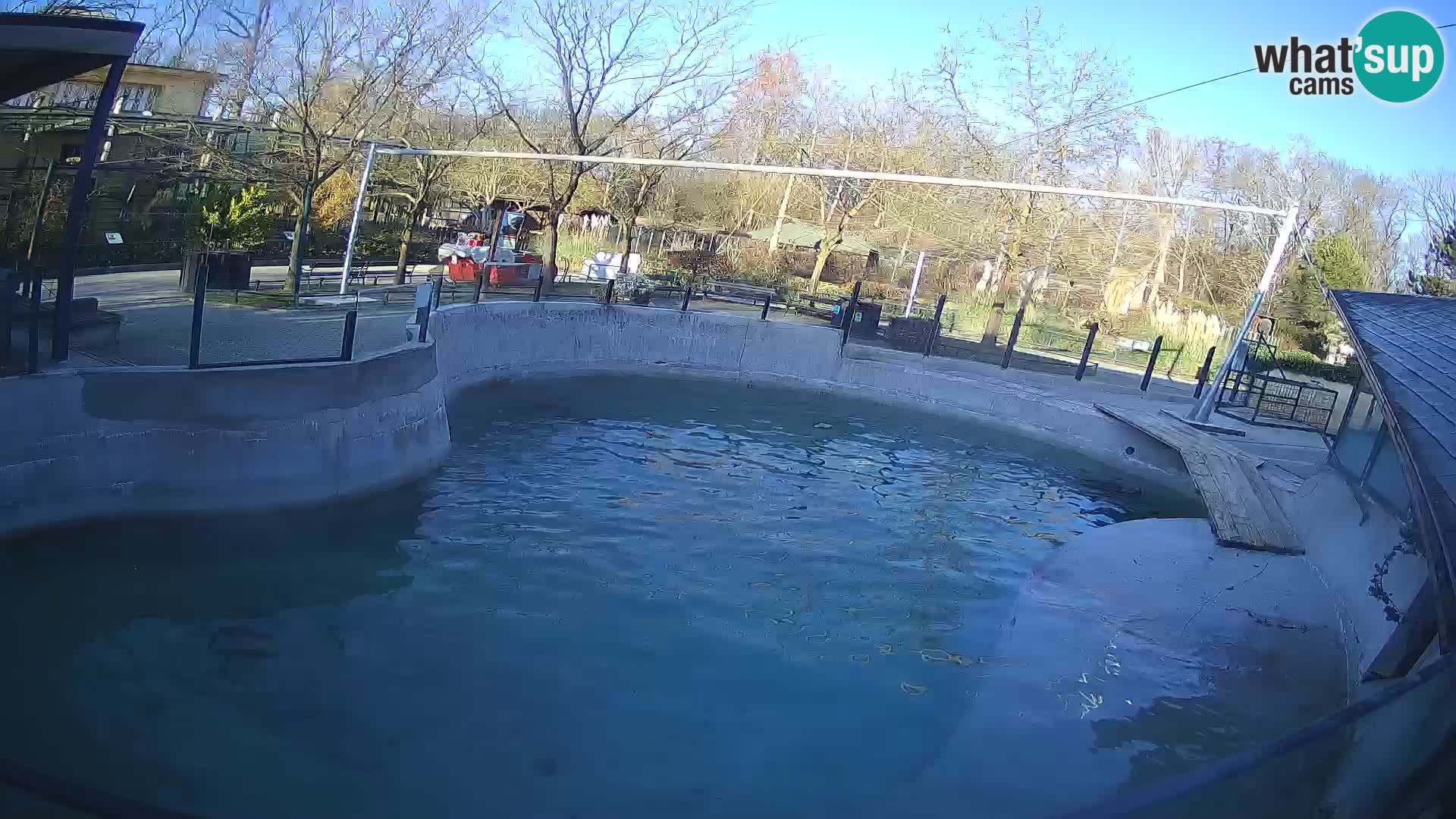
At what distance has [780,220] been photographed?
129ft

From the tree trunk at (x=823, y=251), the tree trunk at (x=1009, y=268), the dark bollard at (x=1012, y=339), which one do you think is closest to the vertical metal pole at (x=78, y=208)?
the dark bollard at (x=1012, y=339)

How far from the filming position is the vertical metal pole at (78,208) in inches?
340

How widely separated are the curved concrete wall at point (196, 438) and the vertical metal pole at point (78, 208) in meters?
0.58

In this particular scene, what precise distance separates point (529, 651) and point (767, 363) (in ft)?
45.4

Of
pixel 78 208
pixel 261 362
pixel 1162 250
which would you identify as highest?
pixel 1162 250

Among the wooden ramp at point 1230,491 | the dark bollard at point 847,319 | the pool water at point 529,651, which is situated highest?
the dark bollard at point 847,319

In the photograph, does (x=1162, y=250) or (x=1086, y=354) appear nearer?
(x=1086, y=354)

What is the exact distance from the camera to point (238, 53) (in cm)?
1909

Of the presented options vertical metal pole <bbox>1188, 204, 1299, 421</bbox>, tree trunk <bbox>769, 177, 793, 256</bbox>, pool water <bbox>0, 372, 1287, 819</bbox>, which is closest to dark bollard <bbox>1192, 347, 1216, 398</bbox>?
vertical metal pole <bbox>1188, 204, 1299, 421</bbox>

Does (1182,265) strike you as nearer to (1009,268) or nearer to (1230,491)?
(1009,268)

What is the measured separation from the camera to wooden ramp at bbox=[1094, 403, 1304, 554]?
10.5m

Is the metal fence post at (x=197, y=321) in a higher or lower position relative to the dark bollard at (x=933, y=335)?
lower

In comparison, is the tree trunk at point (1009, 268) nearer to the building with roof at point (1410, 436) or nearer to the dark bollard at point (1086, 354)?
the dark bollard at point (1086, 354)

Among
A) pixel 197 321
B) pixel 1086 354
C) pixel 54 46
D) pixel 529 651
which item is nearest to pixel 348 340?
pixel 197 321
